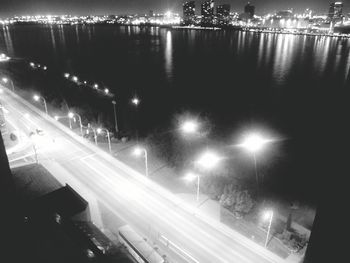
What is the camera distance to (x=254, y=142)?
181 ft

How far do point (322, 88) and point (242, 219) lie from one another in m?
78.7

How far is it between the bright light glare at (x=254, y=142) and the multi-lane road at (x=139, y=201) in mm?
23319

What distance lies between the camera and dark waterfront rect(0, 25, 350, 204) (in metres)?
55.0

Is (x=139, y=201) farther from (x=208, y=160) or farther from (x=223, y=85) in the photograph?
(x=223, y=85)

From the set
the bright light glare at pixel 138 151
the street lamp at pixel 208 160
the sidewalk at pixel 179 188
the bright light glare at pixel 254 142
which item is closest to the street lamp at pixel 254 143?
the bright light glare at pixel 254 142

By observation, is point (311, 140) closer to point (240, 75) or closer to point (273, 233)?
point (273, 233)

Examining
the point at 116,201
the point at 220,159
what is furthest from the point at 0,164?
the point at 220,159

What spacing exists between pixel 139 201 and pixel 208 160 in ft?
40.6

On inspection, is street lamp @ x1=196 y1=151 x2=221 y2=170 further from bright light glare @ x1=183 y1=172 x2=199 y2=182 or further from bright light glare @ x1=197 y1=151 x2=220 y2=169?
bright light glare @ x1=183 y1=172 x2=199 y2=182

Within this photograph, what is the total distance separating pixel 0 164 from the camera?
245 inches

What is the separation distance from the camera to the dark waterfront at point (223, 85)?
2164 inches

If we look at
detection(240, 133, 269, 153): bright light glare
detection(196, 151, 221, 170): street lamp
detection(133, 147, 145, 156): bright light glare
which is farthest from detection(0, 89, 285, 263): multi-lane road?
detection(240, 133, 269, 153): bright light glare

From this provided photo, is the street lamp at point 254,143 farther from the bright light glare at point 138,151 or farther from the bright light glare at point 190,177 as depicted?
the bright light glare at point 138,151

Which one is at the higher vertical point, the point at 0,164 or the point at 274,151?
the point at 0,164
